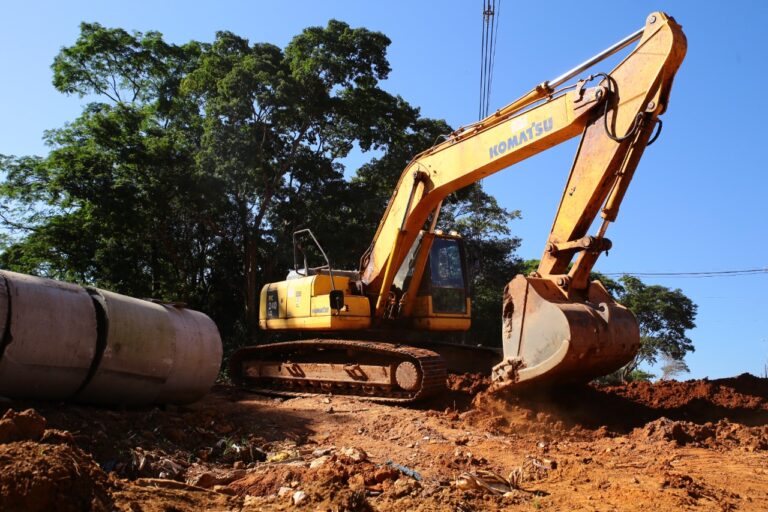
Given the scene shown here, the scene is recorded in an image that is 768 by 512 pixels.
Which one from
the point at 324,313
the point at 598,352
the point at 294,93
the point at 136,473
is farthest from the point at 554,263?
the point at 294,93

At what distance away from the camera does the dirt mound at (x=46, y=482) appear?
3.33 meters

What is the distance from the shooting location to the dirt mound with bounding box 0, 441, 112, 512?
3334mm

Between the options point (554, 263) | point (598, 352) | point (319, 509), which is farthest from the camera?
point (554, 263)

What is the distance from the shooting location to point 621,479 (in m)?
4.93

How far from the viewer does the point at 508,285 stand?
25.6 ft

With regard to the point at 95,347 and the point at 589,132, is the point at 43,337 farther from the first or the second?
the point at 589,132

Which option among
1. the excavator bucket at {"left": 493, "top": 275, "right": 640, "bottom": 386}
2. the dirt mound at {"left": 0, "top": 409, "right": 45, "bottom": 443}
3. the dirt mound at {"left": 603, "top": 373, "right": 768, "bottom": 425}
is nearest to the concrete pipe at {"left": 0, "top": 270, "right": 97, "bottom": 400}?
the dirt mound at {"left": 0, "top": 409, "right": 45, "bottom": 443}

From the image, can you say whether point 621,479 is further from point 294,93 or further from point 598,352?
point 294,93

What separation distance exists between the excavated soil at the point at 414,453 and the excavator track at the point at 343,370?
402 mm

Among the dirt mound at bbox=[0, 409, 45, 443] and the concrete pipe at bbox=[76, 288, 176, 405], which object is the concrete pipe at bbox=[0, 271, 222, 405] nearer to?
the concrete pipe at bbox=[76, 288, 176, 405]

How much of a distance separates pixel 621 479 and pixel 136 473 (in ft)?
12.1

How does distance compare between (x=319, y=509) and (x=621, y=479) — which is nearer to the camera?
(x=319, y=509)

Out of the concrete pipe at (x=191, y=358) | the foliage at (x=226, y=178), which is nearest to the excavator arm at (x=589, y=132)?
the concrete pipe at (x=191, y=358)

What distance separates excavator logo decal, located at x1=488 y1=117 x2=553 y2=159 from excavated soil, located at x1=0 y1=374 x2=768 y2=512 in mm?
3112
